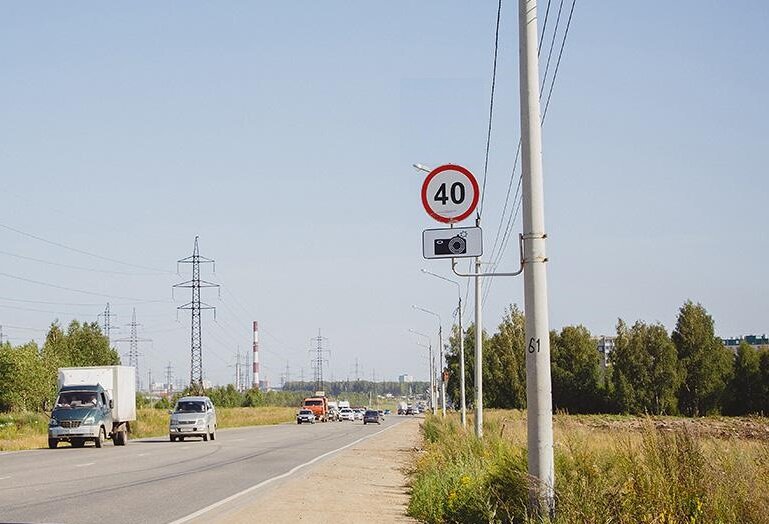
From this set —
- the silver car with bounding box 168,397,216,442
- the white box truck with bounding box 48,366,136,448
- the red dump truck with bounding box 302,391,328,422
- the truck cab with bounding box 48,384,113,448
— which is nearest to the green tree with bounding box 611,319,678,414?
the red dump truck with bounding box 302,391,328,422

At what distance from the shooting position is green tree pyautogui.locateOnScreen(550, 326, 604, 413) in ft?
295

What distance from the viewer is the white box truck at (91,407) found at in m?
40.3

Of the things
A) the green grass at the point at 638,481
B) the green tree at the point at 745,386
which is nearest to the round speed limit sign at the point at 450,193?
the green grass at the point at 638,481

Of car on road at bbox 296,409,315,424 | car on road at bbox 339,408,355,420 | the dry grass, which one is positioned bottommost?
car on road at bbox 339,408,355,420

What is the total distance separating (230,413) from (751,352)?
49469 mm

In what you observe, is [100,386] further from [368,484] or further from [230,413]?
[230,413]

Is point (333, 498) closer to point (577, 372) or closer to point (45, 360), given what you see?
point (45, 360)

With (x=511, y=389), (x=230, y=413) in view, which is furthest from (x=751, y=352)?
(x=230, y=413)

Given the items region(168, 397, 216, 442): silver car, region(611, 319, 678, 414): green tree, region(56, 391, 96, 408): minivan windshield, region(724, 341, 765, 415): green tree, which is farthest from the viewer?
region(611, 319, 678, 414): green tree

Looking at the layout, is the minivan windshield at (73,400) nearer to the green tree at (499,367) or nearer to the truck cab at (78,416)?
the truck cab at (78,416)

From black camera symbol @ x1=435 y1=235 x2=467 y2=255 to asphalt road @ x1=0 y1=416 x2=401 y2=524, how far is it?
6436mm

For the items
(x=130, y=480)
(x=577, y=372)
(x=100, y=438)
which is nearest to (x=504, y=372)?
(x=577, y=372)

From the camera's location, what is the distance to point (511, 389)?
84.9 metres

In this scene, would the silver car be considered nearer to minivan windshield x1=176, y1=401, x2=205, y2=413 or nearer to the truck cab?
minivan windshield x1=176, y1=401, x2=205, y2=413
